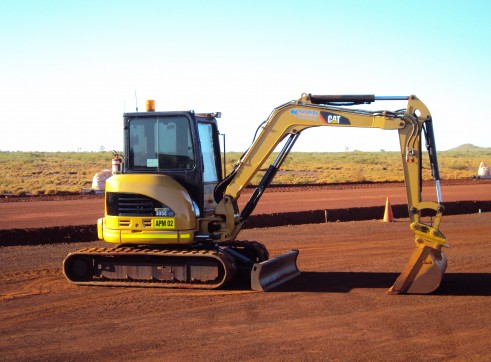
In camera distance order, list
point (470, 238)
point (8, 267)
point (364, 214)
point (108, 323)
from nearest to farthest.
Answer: point (108, 323)
point (8, 267)
point (470, 238)
point (364, 214)

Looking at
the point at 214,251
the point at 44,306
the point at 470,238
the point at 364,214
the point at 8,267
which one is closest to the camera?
the point at 44,306

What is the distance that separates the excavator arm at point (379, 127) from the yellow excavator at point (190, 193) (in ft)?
0.06

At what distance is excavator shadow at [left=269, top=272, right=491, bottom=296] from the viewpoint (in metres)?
13.2

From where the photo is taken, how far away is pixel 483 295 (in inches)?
503

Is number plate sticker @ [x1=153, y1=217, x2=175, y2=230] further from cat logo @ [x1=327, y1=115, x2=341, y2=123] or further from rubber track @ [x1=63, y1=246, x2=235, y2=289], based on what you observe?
cat logo @ [x1=327, y1=115, x2=341, y2=123]

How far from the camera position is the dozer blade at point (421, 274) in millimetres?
12727

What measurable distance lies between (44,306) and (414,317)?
565 centimetres

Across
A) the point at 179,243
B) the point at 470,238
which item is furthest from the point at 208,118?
the point at 470,238

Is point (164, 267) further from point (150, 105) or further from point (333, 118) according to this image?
point (333, 118)

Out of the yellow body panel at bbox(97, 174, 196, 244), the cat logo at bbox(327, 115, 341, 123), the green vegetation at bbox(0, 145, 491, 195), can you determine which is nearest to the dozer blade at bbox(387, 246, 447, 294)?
the cat logo at bbox(327, 115, 341, 123)

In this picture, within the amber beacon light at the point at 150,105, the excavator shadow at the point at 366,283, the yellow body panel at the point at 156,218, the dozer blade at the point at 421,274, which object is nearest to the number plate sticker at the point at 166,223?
the yellow body panel at the point at 156,218

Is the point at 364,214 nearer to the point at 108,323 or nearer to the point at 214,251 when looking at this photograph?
the point at 214,251

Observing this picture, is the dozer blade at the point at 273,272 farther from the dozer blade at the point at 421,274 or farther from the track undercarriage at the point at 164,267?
the dozer blade at the point at 421,274

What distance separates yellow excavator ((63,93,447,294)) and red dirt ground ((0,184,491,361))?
1.33ft
